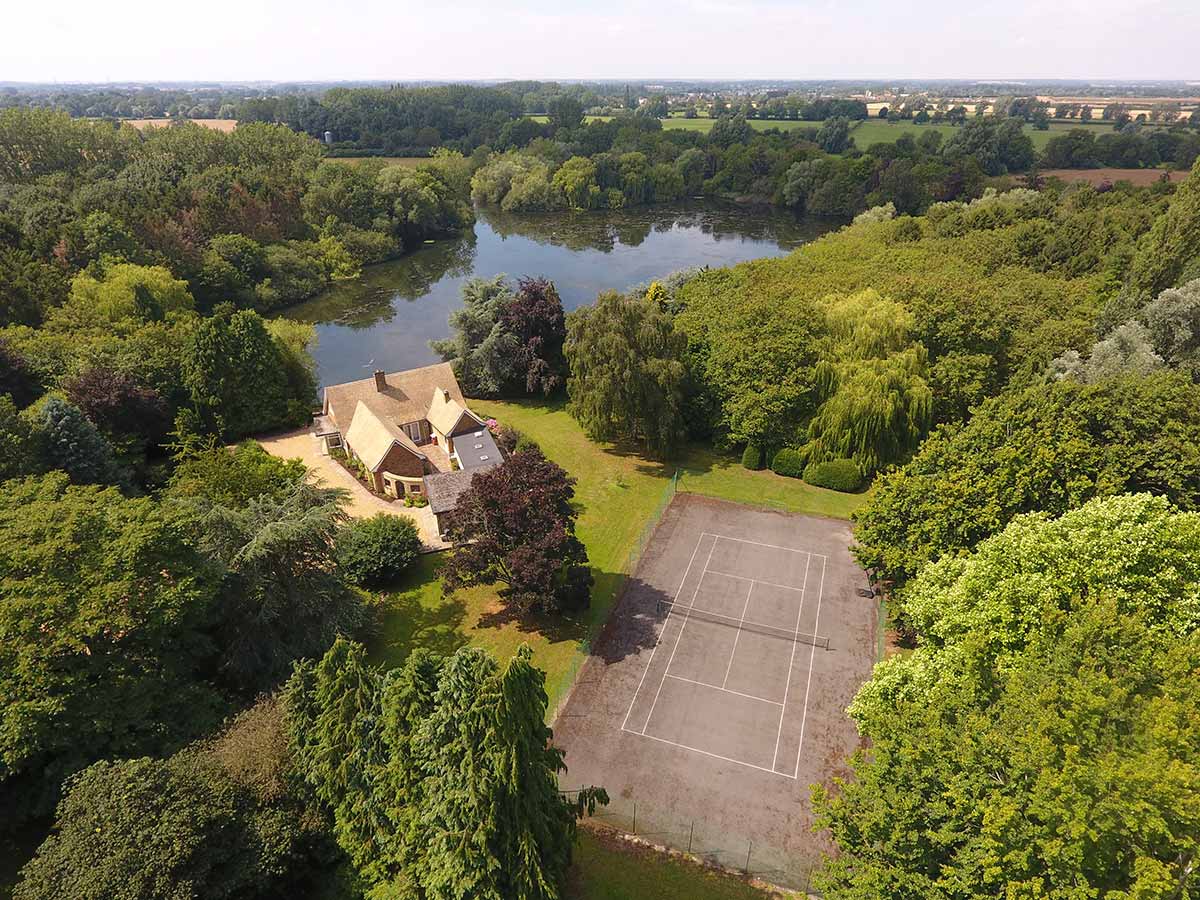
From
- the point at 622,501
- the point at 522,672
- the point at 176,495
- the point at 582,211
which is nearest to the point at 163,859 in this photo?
the point at 522,672

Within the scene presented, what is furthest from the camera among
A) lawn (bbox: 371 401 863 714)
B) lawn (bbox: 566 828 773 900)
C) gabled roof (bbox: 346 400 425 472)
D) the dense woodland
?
gabled roof (bbox: 346 400 425 472)

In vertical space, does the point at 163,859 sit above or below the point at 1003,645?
below

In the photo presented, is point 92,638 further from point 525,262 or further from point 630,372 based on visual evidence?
point 525,262

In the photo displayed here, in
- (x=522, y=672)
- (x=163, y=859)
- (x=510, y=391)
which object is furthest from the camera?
(x=510, y=391)

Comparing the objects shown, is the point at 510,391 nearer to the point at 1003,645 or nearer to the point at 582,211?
the point at 1003,645

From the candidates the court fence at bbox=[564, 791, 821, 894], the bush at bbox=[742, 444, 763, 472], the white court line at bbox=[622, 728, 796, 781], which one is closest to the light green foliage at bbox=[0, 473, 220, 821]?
the court fence at bbox=[564, 791, 821, 894]

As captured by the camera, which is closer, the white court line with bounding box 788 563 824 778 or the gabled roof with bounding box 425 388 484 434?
the white court line with bounding box 788 563 824 778

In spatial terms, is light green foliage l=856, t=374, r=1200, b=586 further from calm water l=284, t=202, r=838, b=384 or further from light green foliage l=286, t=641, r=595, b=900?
calm water l=284, t=202, r=838, b=384

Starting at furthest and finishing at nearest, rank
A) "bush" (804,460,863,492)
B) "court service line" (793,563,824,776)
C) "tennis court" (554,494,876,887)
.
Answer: "bush" (804,460,863,492) → "court service line" (793,563,824,776) → "tennis court" (554,494,876,887)
